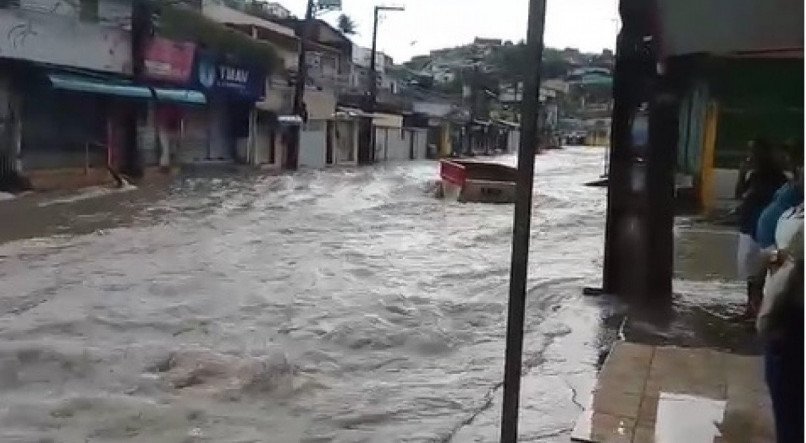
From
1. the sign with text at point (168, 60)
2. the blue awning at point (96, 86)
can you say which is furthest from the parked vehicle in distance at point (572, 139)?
the blue awning at point (96, 86)

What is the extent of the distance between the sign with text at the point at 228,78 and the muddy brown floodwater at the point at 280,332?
16241 mm

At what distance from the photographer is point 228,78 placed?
35031mm

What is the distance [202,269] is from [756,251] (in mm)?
6418

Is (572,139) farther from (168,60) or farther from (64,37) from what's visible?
(64,37)

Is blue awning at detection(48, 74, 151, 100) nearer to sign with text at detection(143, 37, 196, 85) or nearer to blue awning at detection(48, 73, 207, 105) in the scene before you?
blue awning at detection(48, 73, 207, 105)

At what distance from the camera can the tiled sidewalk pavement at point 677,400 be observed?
194 inches

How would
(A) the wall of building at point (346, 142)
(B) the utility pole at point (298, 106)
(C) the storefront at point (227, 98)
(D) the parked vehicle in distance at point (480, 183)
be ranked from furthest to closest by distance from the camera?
(A) the wall of building at point (346, 142) < (B) the utility pole at point (298, 106) < (C) the storefront at point (227, 98) < (D) the parked vehicle in distance at point (480, 183)

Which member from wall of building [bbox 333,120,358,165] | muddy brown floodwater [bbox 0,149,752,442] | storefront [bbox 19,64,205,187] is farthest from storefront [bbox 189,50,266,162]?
muddy brown floodwater [bbox 0,149,752,442]

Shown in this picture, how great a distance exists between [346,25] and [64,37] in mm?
40636

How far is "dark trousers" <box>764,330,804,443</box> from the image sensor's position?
3.61 metres

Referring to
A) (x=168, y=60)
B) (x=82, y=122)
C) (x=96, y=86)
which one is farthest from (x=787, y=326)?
(x=168, y=60)

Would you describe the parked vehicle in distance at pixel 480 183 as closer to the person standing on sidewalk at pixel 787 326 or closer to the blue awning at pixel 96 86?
the blue awning at pixel 96 86

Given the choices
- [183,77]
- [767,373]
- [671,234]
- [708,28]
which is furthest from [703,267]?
[183,77]

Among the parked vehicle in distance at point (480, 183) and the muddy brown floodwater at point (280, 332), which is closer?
the muddy brown floodwater at point (280, 332)
